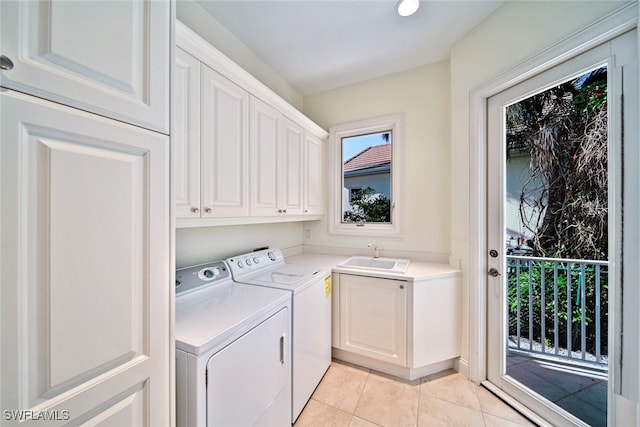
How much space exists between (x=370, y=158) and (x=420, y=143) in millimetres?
549

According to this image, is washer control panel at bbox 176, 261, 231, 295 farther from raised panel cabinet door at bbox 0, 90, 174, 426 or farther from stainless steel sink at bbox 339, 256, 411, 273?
stainless steel sink at bbox 339, 256, 411, 273

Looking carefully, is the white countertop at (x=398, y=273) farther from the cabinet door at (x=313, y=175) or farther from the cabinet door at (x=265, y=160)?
the cabinet door at (x=265, y=160)

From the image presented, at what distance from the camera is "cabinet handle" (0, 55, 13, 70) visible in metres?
0.47

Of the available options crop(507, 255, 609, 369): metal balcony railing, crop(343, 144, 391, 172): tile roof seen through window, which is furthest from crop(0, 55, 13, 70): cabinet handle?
crop(343, 144, 391, 172): tile roof seen through window

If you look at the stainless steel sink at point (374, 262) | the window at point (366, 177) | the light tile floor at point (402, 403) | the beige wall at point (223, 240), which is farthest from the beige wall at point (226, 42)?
the light tile floor at point (402, 403)

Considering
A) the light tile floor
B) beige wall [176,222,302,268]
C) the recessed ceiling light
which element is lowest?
the light tile floor

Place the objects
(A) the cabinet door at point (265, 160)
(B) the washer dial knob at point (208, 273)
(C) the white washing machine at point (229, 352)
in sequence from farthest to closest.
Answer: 1. (A) the cabinet door at point (265, 160)
2. (B) the washer dial knob at point (208, 273)
3. (C) the white washing machine at point (229, 352)

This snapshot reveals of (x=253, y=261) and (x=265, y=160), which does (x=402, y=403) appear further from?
(x=265, y=160)

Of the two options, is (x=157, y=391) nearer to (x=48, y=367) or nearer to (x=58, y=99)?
(x=48, y=367)

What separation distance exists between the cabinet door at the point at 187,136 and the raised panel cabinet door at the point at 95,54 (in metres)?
0.46

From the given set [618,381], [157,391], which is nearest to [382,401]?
[618,381]

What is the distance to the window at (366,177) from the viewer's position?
2.53 meters

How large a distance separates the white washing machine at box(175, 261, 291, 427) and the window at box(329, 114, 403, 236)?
1.45 metres

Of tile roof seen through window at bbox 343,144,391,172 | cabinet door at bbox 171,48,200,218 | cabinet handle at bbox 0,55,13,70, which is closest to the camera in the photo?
cabinet handle at bbox 0,55,13,70
